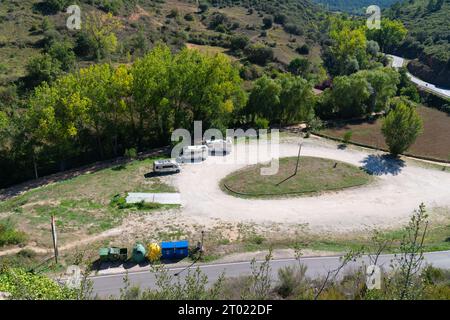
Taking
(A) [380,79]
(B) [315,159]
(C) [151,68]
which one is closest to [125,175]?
(C) [151,68]

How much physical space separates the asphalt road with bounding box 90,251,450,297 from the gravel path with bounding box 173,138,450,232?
173 inches

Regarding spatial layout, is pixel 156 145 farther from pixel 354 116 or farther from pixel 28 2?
pixel 28 2

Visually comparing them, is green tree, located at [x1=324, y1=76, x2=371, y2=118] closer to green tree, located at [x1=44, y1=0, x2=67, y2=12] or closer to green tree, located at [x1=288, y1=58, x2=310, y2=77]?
green tree, located at [x1=288, y1=58, x2=310, y2=77]

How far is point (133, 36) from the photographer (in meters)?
75.4

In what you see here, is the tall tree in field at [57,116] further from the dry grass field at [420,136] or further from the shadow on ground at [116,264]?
the dry grass field at [420,136]

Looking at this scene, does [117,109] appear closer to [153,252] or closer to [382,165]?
[153,252]

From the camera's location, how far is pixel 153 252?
2622cm

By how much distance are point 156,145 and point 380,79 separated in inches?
1340

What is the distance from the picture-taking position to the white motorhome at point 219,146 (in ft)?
144

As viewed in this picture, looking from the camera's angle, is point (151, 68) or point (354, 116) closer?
point (151, 68)

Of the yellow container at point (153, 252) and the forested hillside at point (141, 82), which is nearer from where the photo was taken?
the yellow container at point (153, 252)

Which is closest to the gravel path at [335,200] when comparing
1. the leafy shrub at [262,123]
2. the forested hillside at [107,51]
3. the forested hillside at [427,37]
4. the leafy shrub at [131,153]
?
the leafy shrub at [131,153]

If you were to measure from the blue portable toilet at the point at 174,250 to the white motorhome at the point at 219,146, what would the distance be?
59.4ft

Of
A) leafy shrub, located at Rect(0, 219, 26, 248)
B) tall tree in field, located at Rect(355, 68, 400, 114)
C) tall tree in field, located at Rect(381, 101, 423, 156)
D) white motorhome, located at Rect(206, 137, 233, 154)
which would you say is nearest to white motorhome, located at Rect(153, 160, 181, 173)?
white motorhome, located at Rect(206, 137, 233, 154)
